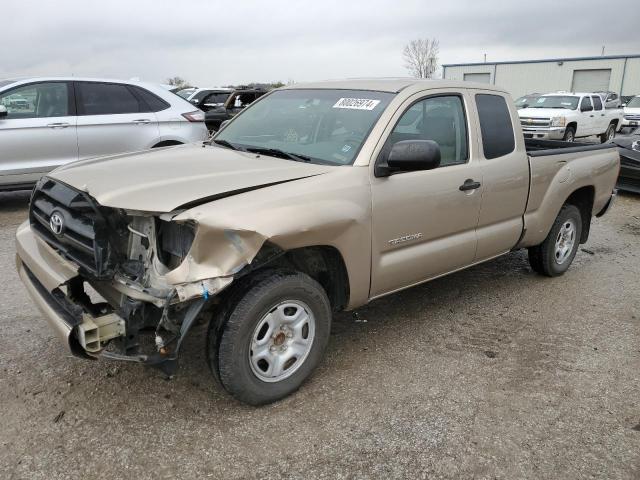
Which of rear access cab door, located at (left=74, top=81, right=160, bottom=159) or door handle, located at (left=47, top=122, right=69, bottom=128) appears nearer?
door handle, located at (left=47, top=122, right=69, bottom=128)

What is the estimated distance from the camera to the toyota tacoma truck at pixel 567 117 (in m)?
17.2

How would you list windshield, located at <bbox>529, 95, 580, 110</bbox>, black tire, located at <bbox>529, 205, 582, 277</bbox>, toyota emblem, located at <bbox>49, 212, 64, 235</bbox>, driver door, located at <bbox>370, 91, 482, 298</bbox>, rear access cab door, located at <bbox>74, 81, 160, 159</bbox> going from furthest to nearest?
windshield, located at <bbox>529, 95, 580, 110</bbox>, rear access cab door, located at <bbox>74, 81, 160, 159</bbox>, black tire, located at <bbox>529, 205, 582, 277</bbox>, driver door, located at <bbox>370, 91, 482, 298</bbox>, toyota emblem, located at <bbox>49, 212, 64, 235</bbox>

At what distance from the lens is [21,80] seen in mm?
7277

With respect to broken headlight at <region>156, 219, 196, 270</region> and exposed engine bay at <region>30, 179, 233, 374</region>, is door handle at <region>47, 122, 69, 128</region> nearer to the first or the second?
exposed engine bay at <region>30, 179, 233, 374</region>

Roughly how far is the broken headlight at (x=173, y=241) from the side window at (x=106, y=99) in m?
5.58

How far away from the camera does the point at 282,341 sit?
3.14 meters

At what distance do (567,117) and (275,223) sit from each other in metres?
16.9

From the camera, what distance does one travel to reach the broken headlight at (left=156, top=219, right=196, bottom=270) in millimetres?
2799

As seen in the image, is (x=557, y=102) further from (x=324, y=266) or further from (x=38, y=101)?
(x=324, y=266)

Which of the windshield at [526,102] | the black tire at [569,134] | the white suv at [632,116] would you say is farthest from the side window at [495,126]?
the white suv at [632,116]

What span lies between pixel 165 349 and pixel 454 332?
7.50 ft

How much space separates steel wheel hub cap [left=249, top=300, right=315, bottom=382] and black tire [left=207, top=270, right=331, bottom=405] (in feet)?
0.11

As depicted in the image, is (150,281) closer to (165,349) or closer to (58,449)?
(165,349)

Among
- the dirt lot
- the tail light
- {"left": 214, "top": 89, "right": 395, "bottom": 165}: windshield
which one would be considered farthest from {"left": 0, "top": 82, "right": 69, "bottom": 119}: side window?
{"left": 214, "top": 89, "right": 395, "bottom": 165}: windshield
